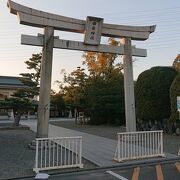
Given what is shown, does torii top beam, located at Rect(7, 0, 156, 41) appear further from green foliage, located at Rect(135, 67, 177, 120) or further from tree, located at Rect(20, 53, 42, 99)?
tree, located at Rect(20, 53, 42, 99)

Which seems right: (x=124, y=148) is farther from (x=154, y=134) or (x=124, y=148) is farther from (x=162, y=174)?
(x=162, y=174)

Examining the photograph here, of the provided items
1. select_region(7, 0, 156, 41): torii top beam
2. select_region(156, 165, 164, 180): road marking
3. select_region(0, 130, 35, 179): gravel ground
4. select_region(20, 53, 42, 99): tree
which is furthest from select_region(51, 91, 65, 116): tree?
select_region(156, 165, 164, 180): road marking

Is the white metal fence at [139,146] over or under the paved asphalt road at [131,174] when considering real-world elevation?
over

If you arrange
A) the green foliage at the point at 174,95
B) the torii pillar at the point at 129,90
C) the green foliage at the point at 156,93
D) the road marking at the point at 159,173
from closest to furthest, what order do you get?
the road marking at the point at 159,173 < the torii pillar at the point at 129,90 < the green foliage at the point at 174,95 < the green foliage at the point at 156,93

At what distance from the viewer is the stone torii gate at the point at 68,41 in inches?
483

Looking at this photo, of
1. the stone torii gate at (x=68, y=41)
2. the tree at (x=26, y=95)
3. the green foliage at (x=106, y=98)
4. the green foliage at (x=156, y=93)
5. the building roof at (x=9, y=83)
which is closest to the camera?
the stone torii gate at (x=68, y=41)

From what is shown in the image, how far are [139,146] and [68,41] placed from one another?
5.50 metres

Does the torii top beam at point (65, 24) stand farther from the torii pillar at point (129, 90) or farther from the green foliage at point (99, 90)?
the green foliage at point (99, 90)

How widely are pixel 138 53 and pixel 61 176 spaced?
8731mm

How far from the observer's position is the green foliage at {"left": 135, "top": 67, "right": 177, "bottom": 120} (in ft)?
62.1

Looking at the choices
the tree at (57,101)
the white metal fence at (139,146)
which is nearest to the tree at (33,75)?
the tree at (57,101)

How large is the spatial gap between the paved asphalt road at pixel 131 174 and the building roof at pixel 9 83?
46811mm

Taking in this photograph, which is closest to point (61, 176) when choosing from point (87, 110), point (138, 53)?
point (138, 53)

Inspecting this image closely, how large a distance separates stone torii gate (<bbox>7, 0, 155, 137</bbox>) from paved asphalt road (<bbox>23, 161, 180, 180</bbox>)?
4170mm
